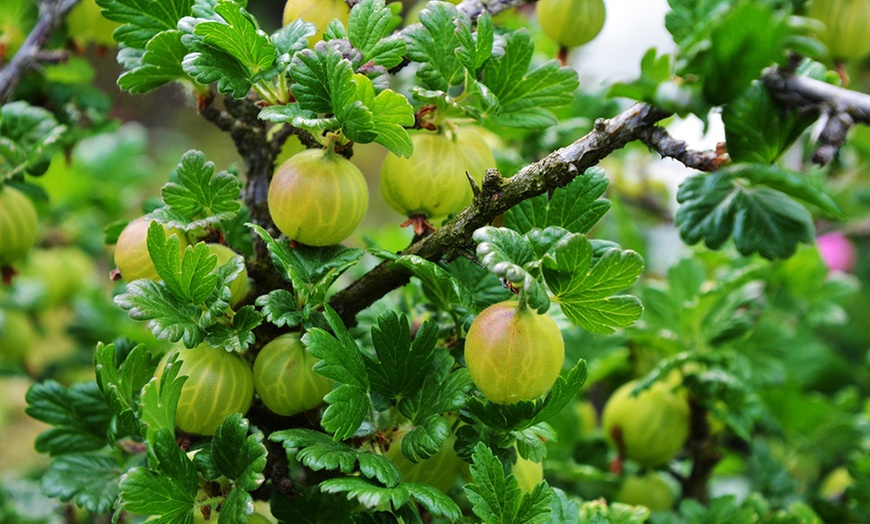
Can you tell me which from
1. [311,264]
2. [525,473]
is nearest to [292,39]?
[311,264]

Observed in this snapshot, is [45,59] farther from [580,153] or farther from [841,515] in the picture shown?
[841,515]

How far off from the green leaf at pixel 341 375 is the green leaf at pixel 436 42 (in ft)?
0.65

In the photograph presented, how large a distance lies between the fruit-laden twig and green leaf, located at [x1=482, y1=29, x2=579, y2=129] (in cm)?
19

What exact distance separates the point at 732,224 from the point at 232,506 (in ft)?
1.22

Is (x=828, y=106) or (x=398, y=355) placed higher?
(x=828, y=106)

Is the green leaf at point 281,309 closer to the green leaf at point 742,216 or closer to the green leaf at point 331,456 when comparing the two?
the green leaf at point 331,456

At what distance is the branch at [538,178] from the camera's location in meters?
0.49

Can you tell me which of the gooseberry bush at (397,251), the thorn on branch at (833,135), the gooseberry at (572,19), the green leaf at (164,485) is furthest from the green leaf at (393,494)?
the gooseberry at (572,19)

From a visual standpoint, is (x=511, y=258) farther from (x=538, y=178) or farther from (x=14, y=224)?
(x=14, y=224)

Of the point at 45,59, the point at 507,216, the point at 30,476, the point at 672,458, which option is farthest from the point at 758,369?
the point at 30,476

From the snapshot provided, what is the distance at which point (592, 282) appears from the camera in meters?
0.49

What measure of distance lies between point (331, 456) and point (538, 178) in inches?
9.1

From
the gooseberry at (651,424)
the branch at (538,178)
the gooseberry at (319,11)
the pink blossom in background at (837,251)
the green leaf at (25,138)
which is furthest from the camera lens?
the pink blossom in background at (837,251)

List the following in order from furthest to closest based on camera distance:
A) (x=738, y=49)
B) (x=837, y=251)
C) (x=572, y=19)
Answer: (x=837, y=251), (x=572, y=19), (x=738, y=49)
